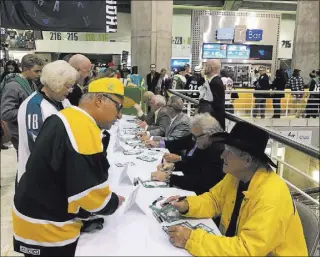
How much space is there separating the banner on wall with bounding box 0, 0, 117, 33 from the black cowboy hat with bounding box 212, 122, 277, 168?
5197 mm

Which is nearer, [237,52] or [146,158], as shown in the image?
[146,158]

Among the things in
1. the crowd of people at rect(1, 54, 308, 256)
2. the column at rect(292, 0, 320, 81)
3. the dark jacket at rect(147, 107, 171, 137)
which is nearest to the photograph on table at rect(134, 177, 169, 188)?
the crowd of people at rect(1, 54, 308, 256)

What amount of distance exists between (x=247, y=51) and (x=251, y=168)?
51.1 ft

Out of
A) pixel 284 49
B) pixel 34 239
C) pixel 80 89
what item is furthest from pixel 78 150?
pixel 284 49

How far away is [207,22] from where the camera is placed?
15.3 m

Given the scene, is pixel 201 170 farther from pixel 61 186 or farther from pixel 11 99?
pixel 11 99

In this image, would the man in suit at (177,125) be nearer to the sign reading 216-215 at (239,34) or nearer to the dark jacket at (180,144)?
the dark jacket at (180,144)

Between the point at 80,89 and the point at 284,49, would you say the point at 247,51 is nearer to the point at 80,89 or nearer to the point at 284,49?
the point at 284,49

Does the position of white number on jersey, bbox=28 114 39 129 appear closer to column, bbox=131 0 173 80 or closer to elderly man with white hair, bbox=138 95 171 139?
elderly man with white hair, bbox=138 95 171 139

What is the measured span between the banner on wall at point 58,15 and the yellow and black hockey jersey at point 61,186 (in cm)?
508

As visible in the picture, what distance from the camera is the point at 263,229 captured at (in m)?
1.37

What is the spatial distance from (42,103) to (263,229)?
149 cm

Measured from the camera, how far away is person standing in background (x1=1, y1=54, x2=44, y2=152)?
3.04 metres

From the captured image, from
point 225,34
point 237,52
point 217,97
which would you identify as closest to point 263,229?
point 217,97
